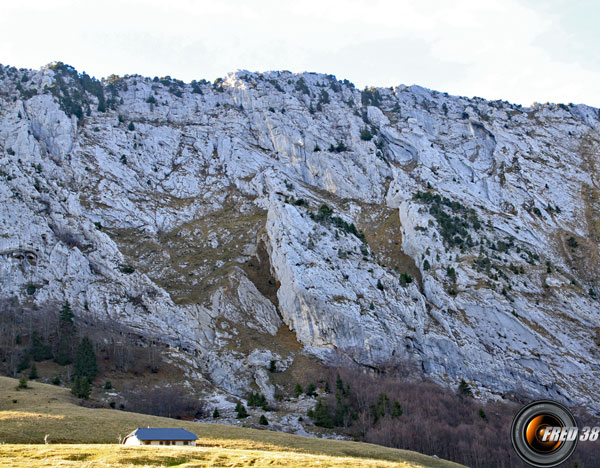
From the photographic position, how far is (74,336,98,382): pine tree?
266 ft

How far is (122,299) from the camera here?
3971 inches

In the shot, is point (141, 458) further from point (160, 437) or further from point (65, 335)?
point (65, 335)

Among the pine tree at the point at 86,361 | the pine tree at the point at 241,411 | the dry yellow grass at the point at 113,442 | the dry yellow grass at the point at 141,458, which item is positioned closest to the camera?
the dry yellow grass at the point at 141,458

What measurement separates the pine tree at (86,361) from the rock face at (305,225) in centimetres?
1290

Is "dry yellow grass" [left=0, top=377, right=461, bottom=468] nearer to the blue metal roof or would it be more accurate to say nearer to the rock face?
the blue metal roof

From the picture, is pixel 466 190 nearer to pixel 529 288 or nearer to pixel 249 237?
pixel 529 288

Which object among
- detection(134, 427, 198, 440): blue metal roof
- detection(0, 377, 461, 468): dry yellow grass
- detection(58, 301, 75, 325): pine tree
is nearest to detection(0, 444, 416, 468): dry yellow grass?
detection(0, 377, 461, 468): dry yellow grass

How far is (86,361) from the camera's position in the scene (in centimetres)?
8306

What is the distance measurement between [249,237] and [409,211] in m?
40.1

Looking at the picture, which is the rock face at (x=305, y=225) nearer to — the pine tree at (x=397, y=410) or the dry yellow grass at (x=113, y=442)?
the pine tree at (x=397, y=410)

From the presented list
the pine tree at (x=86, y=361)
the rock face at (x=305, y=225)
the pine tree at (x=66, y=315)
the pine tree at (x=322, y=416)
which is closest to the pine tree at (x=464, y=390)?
the rock face at (x=305, y=225)

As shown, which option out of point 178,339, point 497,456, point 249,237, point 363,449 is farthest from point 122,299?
point 497,456

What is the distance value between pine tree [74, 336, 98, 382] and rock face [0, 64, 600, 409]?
12903mm

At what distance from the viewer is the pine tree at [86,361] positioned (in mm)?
81062
